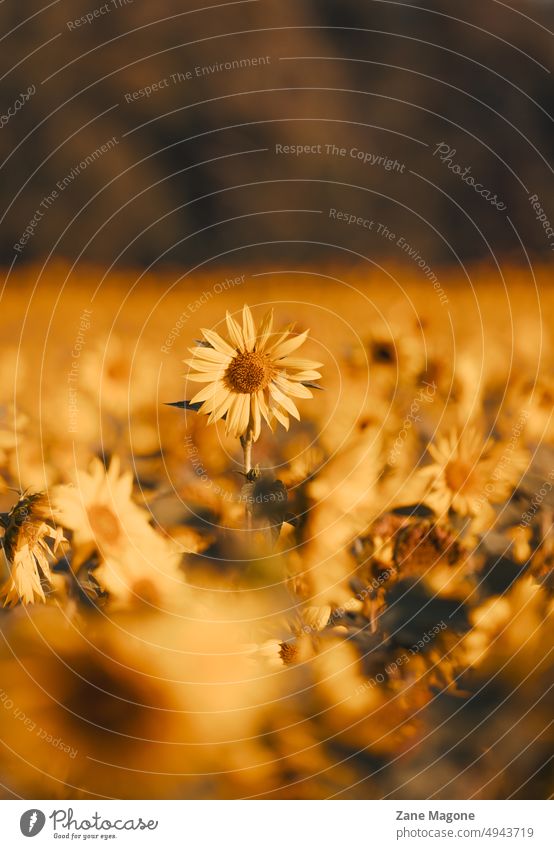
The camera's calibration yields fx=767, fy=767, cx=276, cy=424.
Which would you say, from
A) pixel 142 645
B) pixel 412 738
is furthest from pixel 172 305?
pixel 412 738

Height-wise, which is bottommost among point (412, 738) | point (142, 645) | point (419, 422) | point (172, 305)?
point (412, 738)

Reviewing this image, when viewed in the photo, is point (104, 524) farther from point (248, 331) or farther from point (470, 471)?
point (470, 471)

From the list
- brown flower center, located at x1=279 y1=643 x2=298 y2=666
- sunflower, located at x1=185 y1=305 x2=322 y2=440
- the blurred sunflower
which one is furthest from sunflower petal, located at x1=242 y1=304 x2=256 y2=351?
brown flower center, located at x1=279 y1=643 x2=298 y2=666

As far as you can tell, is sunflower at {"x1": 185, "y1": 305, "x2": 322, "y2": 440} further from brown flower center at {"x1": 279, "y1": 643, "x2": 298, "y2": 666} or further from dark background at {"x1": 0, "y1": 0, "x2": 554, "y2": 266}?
brown flower center at {"x1": 279, "y1": 643, "x2": 298, "y2": 666}

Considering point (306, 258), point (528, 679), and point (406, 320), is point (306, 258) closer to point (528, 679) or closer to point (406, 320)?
point (406, 320)

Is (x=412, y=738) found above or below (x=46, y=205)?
below

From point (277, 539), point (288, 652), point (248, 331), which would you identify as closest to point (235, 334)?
point (248, 331)

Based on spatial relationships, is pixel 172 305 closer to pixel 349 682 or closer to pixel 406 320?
pixel 406 320
